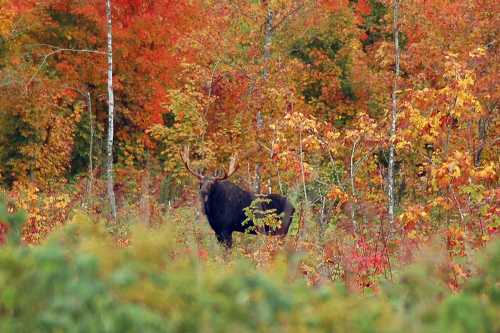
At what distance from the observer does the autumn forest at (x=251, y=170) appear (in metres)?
3.81

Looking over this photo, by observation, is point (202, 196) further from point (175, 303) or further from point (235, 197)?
point (175, 303)

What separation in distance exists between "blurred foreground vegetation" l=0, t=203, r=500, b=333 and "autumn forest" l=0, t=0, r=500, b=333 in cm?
1

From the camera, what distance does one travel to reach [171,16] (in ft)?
82.7

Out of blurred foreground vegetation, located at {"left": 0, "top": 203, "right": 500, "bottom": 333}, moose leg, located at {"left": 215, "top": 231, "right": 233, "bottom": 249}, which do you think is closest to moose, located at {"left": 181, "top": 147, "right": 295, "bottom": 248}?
moose leg, located at {"left": 215, "top": 231, "right": 233, "bottom": 249}

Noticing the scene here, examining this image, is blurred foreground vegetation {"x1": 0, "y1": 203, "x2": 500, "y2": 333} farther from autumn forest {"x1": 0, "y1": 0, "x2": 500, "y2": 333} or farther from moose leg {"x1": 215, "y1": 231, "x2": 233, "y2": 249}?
moose leg {"x1": 215, "y1": 231, "x2": 233, "y2": 249}

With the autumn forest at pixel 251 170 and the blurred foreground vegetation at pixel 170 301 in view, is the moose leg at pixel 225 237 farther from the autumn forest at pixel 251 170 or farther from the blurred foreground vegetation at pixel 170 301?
the blurred foreground vegetation at pixel 170 301

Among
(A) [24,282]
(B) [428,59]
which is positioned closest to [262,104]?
(B) [428,59]

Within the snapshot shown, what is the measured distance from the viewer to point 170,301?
3877mm

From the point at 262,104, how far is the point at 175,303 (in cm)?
1711

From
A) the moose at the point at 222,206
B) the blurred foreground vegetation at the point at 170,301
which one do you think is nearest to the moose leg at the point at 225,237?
the moose at the point at 222,206

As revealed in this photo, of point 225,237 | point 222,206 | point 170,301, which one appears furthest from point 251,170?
point 170,301

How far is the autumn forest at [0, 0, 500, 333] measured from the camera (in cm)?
381

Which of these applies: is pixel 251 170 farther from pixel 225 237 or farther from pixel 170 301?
pixel 170 301

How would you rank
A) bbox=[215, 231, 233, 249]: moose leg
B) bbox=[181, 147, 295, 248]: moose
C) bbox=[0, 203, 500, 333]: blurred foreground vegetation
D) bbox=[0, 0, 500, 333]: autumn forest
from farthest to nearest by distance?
bbox=[181, 147, 295, 248]: moose
bbox=[215, 231, 233, 249]: moose leg
bbox=[0, 0, 500, 333]: autumn forest
bbox=[0, 203, 500, 333]: blurred foreground vegetation
